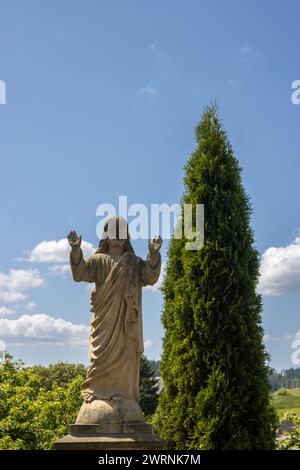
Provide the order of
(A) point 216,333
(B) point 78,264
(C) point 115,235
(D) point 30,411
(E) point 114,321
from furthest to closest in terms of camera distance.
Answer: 1. (D) point 30,411
2. (A) point 216,333
3. (C) point 115,235
4. (B) point 78,264
5. (E) point 114,321

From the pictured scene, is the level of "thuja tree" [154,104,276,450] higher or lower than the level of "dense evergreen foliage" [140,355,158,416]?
higher

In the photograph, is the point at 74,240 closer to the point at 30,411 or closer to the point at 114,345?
the point at 114,345

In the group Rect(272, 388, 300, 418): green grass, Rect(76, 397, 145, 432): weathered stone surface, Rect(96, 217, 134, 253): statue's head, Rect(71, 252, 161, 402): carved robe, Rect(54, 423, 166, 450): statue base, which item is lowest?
Rect(272, 388, 300, 418): green grass

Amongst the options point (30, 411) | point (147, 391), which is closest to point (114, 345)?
point (30, 411)

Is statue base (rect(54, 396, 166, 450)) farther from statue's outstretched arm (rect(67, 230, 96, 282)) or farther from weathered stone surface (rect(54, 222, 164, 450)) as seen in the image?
statue's outstretched arm (rect(67, 230, 96, 282))

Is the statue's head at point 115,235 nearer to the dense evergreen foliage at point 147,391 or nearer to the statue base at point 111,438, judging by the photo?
the statue base at point 111,438

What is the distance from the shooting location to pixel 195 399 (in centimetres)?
1305

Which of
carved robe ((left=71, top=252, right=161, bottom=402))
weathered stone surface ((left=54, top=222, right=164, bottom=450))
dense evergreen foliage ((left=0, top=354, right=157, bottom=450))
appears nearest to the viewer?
weathered stone surface ((left=54, top=222, right=164, bottom=450))

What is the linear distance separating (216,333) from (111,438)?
6.65 meters

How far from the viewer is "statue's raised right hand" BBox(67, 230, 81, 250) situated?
771 cm

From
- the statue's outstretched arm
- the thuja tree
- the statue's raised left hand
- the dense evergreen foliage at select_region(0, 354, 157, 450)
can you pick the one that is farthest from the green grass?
the statue's outstretched arm

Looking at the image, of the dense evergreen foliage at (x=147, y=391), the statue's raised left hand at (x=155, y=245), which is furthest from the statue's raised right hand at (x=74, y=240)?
the dense evergreen foliage at (x=147, y=391)

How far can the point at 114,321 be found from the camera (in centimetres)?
763
